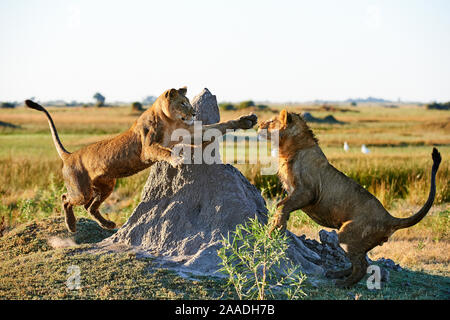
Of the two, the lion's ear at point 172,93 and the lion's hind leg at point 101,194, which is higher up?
the lion's ear at point 172,93

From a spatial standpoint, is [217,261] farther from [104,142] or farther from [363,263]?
[104,142]

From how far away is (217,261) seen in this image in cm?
713

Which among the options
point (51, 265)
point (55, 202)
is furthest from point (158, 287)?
point (55, 202)

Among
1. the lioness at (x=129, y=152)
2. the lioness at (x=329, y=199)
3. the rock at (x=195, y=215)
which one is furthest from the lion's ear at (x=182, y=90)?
the lioness at (x=329, y=199)

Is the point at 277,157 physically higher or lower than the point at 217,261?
higher

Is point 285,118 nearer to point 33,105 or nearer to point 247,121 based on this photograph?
point 247,121

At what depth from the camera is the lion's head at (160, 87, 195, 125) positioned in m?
7.18

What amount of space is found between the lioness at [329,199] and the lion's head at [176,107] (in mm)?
879

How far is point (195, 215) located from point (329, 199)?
1756 millimetres

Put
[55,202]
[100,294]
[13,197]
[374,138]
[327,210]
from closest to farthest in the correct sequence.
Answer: [100,294] → [327,210] → [55,202] → [13,197] → [374,138]

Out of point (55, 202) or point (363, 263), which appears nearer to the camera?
point (363, 263)

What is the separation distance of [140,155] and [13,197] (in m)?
8.47

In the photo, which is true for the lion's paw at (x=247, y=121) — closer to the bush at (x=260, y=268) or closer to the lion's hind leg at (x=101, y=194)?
the bush at (x=260, y=268)

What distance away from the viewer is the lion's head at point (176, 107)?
7.18 metres
